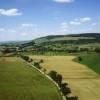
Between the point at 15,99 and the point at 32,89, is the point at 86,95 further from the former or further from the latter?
the point at 15,99

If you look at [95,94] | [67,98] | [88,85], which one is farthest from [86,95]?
[88,85]

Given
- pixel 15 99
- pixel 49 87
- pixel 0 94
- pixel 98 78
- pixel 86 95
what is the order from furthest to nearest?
pixel 98 78 → pixel 49 87 → pixel 86 95 → pixel 0 94 → pixel 15 99

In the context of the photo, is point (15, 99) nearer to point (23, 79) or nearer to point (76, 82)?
point (23, 79)

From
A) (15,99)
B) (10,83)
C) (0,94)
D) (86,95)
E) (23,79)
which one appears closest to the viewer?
(15,99)

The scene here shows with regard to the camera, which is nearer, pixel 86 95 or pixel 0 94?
pixel 0 94

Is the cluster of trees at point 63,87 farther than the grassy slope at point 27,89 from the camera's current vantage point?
No

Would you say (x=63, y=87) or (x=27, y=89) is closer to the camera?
(x=27, y=89)

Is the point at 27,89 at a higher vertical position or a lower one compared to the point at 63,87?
lower

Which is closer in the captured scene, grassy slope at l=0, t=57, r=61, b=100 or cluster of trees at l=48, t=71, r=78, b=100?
cluster of trees at l=48, t=71, r=78, b=100

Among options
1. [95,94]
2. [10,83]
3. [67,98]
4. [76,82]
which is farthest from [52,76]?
[67,98]
